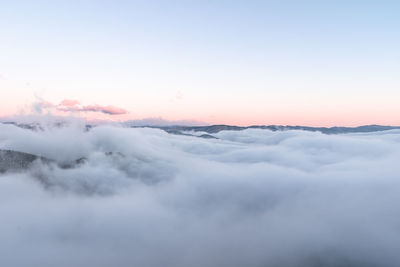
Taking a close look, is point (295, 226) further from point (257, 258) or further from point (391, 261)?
point (391, 261)

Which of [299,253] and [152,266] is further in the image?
[152,266]

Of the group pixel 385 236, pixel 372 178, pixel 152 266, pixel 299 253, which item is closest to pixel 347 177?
pixel 372 178

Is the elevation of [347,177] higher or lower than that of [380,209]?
higher

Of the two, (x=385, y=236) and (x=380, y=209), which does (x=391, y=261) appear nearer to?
(x=385, y=236)

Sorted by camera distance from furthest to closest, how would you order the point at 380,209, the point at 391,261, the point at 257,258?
the point at 257,258
the point at 380,209
the point at 391,261

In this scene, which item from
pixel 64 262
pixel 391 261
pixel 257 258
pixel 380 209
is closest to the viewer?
pixel 391 261

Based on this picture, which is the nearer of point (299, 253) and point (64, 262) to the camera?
point (299, 253)

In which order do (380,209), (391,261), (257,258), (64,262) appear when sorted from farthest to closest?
1. (64,262)
2. (257,258)
3. (380,209)
4. (391,261)

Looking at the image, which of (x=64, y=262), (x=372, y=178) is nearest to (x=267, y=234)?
(x=372, y=178)

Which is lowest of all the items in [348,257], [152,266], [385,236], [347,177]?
[152,266]
